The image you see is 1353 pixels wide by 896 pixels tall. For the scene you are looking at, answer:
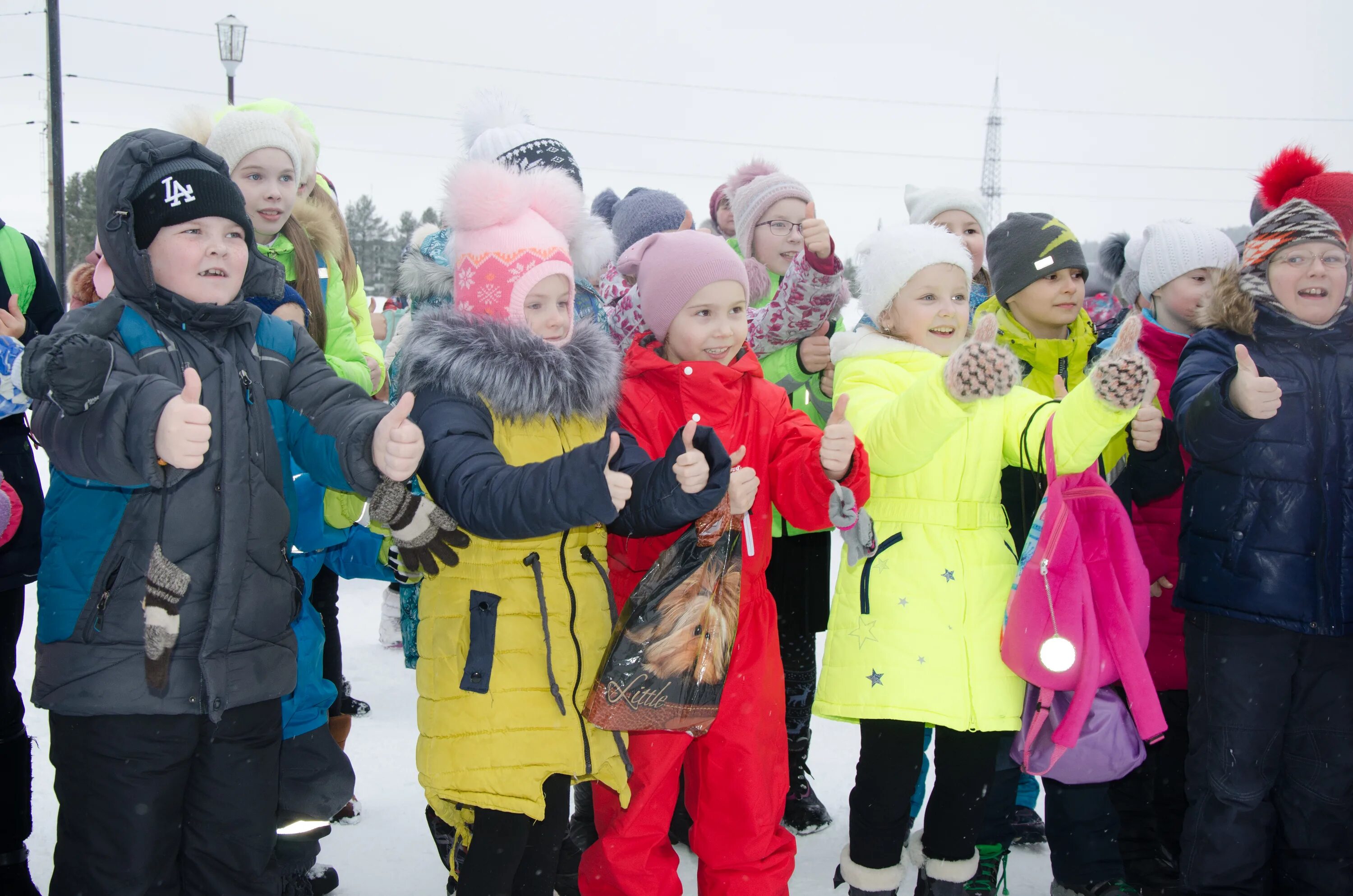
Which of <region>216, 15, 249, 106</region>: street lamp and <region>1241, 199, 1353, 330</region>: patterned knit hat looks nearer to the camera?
<region>1241, 199, 1353, 330</region>: patterned knit hat

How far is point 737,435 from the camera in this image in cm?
288

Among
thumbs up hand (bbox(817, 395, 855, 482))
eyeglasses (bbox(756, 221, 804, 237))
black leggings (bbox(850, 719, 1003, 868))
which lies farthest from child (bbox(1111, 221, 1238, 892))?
eyeglasses (bbox(756, 221, 804, 237))

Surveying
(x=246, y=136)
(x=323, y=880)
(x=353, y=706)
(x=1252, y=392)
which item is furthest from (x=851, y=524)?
(x=353, y=706)

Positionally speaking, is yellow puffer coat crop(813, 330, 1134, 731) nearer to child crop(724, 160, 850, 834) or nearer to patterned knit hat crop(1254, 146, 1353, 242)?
child crop(724, 160, 850, 834)

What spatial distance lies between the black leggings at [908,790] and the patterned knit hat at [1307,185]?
6.30ft

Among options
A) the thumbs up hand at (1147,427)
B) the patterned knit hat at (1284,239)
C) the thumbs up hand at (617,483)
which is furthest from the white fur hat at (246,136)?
the patterned knit hat at (1284,239)

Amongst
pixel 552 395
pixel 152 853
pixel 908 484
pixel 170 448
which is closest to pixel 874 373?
pixel 908 484

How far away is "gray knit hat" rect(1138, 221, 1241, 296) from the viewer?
3504 millimetres

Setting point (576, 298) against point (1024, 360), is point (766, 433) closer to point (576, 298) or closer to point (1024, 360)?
point (576, 298)

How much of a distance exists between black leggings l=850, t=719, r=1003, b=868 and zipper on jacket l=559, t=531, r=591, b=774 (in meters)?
0.88

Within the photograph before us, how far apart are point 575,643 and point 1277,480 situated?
2.09 meters

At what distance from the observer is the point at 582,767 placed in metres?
2.42

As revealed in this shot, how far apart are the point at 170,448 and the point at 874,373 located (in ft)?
6.43

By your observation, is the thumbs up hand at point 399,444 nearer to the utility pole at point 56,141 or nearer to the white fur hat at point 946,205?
the white fur hat at point 946,205
